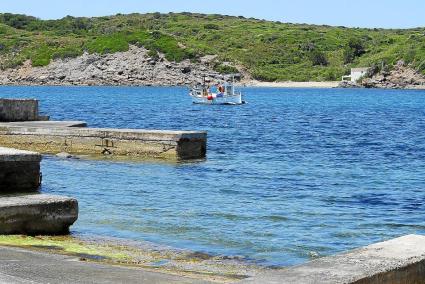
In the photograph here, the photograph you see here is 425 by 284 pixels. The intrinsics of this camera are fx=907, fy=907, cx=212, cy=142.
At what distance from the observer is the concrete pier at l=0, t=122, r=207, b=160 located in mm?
25531

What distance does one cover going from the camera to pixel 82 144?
26.4 metres

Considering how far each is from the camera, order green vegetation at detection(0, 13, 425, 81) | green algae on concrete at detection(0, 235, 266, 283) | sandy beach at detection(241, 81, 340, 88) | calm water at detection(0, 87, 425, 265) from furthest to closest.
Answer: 1. sandy beach at detection(241, 81, 340, 88)
2. green vegetation at detection(0, 13, 425, 81)
3. calm water at detection(0, 87, 425, 265)
4. green algae on concrete at detection(0, 235, 266, 283)

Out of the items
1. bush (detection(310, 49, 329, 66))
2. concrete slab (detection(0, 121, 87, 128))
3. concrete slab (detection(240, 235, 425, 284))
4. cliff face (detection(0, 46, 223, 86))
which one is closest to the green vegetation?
bush (detection(310, 49, 329, 66))

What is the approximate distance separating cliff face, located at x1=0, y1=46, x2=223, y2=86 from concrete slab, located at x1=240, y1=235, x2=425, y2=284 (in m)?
154

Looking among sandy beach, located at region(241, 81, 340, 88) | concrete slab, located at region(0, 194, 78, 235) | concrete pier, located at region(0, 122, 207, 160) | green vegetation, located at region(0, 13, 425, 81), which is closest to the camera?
concrete slab, located at region(0, 194, 78, 235)

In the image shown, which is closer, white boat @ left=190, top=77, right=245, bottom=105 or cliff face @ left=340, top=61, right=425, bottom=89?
white boat @ left=190, top=77, right=245, bottom=105

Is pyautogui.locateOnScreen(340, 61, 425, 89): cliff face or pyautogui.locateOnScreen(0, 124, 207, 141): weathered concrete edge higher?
pyautogui.locateOnScreen(0, 124, 207, 141): weathered concrete edge

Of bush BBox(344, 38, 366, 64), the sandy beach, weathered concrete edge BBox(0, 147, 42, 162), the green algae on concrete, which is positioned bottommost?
the sandy beach

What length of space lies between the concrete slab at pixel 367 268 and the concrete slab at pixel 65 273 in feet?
4.03

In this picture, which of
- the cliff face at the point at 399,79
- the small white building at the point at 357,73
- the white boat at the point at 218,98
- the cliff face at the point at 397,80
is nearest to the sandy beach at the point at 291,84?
the cliff face at the point at 397,80

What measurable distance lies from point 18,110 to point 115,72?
142m

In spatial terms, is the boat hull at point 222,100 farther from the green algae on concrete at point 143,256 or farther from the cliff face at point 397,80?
the cliff face at point 397,80

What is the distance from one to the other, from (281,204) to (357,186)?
459 cm

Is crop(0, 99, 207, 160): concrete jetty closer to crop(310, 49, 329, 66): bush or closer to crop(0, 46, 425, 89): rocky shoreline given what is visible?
crop(0, 46, 425, 89): rocky shoreline
